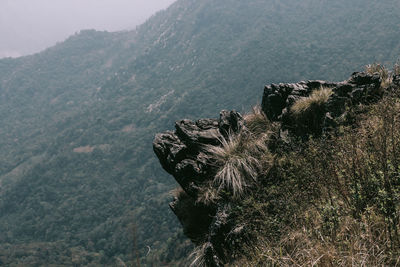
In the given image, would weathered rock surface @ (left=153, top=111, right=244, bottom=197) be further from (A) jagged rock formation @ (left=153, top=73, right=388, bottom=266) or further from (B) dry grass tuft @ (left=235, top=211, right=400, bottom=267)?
(B) dry grass tuft @ (left=235, top=211, right=400, bottom=267)

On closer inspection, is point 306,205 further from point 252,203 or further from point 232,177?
point 232,177

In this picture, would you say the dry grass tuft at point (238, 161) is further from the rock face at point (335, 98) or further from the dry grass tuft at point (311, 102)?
the dry grass tuft at point (311, 102)

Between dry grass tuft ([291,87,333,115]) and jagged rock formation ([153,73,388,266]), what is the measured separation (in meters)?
0.11

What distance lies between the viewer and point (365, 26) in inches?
4572

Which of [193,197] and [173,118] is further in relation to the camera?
[173,118]

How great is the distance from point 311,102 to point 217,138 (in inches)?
78.0

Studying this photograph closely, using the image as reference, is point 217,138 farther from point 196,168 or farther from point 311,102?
point 311,102

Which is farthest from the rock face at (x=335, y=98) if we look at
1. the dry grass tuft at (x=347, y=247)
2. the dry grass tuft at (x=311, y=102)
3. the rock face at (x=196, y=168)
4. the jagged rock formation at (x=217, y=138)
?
the dry grass tuft at (x=347, y=247)

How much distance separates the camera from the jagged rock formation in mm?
4703

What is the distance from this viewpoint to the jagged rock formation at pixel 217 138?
4.70 metres

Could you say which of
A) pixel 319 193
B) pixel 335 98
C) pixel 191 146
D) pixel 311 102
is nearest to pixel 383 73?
pixel 335 98

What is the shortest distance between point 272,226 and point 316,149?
1.34m

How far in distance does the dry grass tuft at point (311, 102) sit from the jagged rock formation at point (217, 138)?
11 cm

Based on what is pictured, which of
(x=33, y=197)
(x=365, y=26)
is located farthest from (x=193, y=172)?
(x=33, y=197)
